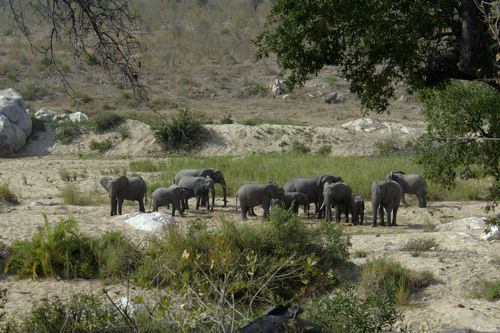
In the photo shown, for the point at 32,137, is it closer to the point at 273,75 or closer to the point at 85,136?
the point at 85,136

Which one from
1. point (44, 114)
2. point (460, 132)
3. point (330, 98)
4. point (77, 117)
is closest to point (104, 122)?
point (77, 117)

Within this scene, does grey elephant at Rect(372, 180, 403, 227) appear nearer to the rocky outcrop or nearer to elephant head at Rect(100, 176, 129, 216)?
elephant head at Rect(100, 176, 129, 216)

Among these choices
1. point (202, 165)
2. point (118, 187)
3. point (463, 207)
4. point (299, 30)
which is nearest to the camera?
point (299, 30)

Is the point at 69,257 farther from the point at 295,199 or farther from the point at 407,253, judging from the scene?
the point at 295,199

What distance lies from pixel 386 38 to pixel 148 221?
6.73 m

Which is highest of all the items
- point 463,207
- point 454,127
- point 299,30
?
point 299,30

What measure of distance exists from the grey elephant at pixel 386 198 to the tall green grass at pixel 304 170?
9.44 ft

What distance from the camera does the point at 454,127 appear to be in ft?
37.9

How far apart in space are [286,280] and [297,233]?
45.6 inches

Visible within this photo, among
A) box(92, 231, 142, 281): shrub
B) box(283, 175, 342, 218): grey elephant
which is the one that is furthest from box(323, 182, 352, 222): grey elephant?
box(92, 231, 142, 281): shrub

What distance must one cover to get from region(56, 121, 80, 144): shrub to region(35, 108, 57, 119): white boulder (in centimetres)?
183

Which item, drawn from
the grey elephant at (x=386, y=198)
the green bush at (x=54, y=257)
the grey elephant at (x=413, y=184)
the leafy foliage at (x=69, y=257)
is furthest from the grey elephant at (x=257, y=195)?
the green bush at (x=54, y=257)

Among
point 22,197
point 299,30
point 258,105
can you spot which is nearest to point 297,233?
point 299,30

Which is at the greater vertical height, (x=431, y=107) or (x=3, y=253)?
(x=431, y=107)
